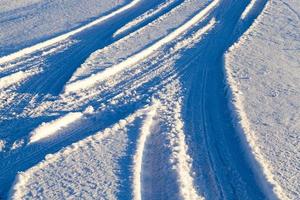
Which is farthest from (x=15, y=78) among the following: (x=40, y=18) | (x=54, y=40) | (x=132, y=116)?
(x=40, y=18)

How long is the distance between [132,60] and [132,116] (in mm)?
3172

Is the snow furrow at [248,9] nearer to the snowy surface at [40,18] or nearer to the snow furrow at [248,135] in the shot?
the snow furrow at [248,135]

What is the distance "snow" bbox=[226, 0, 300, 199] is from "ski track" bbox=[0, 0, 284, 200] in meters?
0.34

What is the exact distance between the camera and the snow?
503 inches

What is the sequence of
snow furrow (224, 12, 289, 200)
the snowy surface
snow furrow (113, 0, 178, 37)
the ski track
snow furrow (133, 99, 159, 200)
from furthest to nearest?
snow furrow (113, 0, 178, 37) < the snowy surface < the ski track < snow furrow (224, 12, 289, 200) < snow furrow (133, 99, 159, 200)

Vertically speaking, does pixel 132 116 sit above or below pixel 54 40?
below

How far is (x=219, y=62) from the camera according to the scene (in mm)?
17312

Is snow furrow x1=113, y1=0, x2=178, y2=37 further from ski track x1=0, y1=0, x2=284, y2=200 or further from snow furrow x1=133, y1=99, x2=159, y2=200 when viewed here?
snow furrow x1=133, y1=99, x2=159, y2=200

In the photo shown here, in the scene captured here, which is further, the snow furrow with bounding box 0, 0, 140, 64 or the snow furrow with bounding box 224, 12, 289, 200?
the snow furrow with bounding box 0, 0, 140, 64

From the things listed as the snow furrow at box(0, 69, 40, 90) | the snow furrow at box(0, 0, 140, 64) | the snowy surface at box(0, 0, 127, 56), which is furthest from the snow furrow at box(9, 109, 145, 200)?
the snowy surface at box(0, 0, 127, 56)

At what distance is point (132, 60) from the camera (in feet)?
56.5

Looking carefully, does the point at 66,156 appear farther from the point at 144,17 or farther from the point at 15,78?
the point at 144,17

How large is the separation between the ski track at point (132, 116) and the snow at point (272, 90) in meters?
0.34

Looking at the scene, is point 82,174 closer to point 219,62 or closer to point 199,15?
point 219,62
